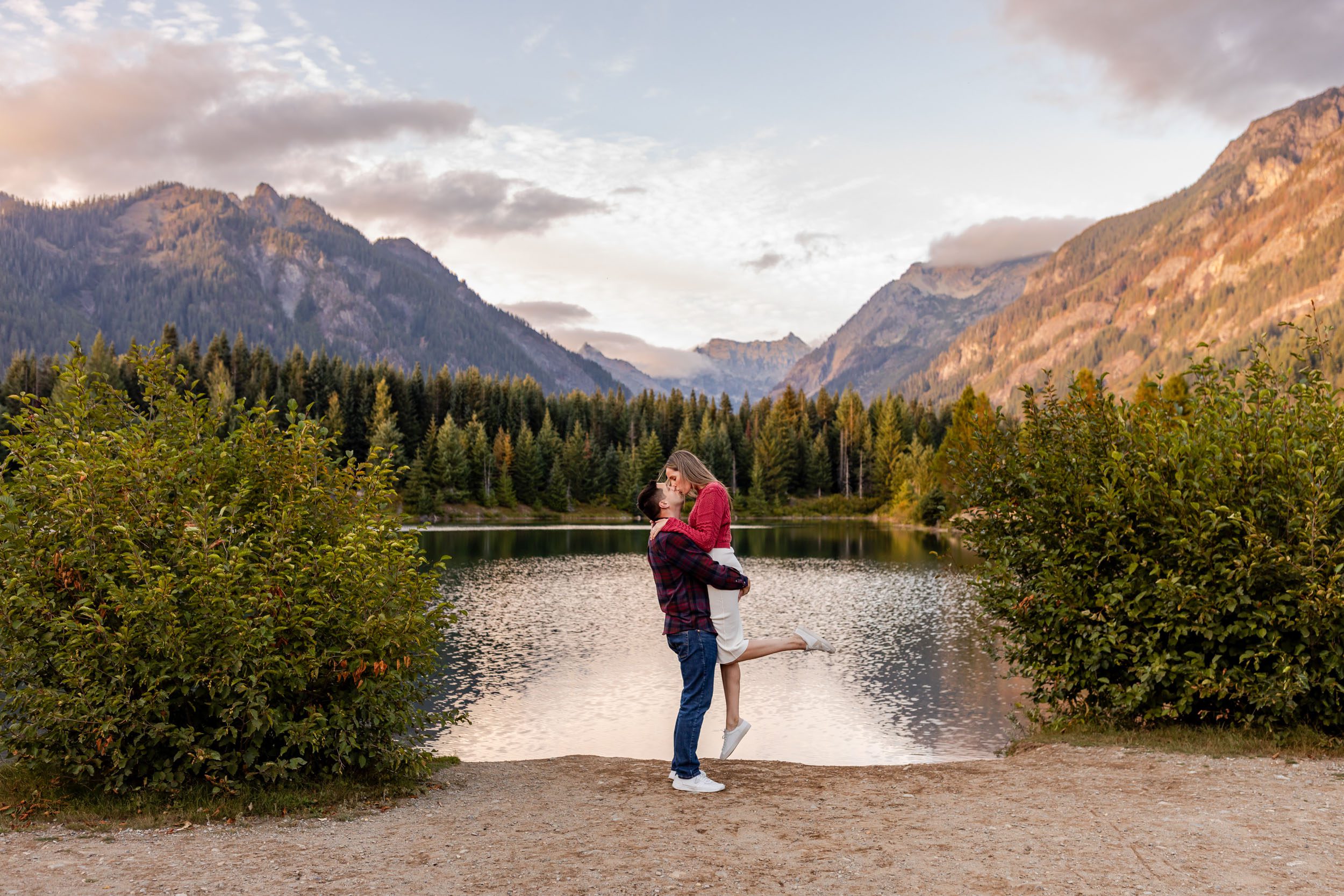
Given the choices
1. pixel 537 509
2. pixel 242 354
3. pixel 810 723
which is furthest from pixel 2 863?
pixel 242 354

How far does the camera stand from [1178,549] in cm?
1113

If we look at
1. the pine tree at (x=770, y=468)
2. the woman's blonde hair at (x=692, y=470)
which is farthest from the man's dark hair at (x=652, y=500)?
the pine tree at (x=770, y=468)

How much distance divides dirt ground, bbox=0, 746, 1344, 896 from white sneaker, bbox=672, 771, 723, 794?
3.9 inches

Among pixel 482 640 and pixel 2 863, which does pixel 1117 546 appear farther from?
pixel 482 640

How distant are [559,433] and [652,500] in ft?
460

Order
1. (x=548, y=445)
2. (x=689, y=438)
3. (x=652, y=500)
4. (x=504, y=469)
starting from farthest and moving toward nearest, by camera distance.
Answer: (x=689, y=438) → (x=548, y=445) → (x=504, y=469) → (x=652, y=500)

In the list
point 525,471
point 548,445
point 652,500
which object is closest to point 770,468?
point 548,445

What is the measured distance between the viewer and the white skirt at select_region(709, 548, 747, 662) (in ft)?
29.7

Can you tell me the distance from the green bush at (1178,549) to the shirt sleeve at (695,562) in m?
4.04

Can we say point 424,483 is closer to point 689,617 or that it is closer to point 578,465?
point 578,465

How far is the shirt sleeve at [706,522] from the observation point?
29.2 ft

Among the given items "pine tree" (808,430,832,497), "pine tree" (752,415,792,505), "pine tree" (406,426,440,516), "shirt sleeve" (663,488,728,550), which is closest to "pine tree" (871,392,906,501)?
"pine tree" (808,430,832,497)

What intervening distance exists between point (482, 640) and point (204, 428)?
19484 millimetres

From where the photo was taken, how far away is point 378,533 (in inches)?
373
